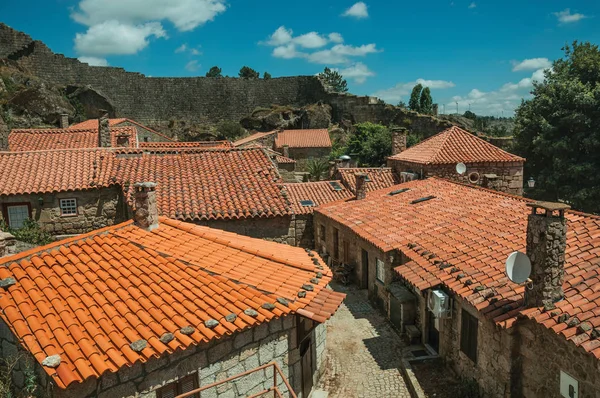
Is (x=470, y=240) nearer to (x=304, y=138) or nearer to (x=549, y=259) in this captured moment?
(x=549, y=259)

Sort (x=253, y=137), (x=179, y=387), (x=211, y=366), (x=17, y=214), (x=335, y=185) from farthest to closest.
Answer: (x=253, y=137) < (x=335, y=185) < (x=17, y=214) < (x=211, y=366) < (x=179, y=387)

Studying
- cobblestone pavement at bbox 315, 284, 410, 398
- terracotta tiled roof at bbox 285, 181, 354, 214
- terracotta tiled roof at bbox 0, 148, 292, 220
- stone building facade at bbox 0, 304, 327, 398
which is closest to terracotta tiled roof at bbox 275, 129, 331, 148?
terracotta tiled roof at bbox 285, 181, 354, 214

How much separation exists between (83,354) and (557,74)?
2790 centimetres

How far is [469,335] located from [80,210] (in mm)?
11507

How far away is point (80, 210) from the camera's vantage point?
13695 mm

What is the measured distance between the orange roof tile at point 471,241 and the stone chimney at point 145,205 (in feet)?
18.6

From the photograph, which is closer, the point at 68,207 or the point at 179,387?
the point at 179,387

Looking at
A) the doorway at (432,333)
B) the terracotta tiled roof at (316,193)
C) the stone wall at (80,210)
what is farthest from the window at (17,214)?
the doorway at (432,333)

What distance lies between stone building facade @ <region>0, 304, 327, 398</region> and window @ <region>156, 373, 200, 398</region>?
0.05 m

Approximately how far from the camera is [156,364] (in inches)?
212

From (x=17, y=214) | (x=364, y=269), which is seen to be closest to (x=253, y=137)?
(x=364, y=269)

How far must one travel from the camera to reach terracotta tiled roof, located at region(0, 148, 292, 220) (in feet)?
44.0

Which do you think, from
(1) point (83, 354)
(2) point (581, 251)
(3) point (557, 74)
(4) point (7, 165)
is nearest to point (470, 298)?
(2) point (581, 251)

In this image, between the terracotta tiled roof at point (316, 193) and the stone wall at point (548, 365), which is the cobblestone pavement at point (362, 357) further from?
the terracotta tiled roof at point (316, 193)
